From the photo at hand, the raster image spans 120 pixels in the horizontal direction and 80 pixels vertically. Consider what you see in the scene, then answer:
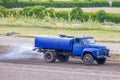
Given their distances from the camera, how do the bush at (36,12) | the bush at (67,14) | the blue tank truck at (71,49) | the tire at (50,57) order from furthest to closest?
the bush at (36,12) < the bush at (67,14) < the tire at (50,57) < the blue tank truck at (71,49)

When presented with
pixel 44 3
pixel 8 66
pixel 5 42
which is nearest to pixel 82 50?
pixel 8 66

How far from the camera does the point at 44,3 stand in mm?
84750

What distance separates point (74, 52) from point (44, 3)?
54.5m

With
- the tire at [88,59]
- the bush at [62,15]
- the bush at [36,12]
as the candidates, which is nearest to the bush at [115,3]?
the bush at [36,12]

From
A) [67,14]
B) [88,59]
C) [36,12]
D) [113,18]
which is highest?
[36,12]

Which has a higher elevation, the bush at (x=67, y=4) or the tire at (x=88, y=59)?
the bush at (x=67, y=4)

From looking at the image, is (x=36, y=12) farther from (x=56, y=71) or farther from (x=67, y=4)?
(x=56, y=71)

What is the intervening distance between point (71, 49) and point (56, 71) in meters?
4.50

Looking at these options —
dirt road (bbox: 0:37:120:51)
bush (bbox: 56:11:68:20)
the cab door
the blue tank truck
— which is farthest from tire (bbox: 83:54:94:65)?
bush (bbox: 56:11:68:20)

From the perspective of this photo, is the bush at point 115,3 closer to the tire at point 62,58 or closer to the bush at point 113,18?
the bush at point 113,18

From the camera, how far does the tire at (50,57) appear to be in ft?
102

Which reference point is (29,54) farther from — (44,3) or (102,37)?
(44,3)

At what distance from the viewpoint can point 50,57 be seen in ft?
103

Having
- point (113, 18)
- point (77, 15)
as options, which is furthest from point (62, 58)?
point (113, 18)
